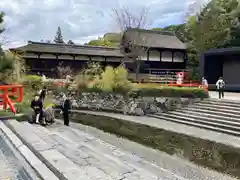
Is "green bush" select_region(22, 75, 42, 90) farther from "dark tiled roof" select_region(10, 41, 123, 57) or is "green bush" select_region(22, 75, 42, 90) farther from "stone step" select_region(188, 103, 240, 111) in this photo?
"stone step" select_region(188, 103, 240, 111)

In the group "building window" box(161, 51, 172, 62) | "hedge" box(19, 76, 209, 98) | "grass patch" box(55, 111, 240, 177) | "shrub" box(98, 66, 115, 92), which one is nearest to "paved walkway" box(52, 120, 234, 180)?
"grass patch" box(55, 111, 240, 177)

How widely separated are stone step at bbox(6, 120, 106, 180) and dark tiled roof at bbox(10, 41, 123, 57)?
2203 centimetres

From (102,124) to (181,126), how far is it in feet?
13.0

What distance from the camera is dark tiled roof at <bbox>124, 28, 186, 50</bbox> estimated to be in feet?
106

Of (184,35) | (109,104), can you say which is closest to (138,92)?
(109,104)

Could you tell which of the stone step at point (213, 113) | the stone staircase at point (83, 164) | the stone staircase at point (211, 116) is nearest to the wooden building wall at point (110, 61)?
the stone staircase at point (211, 116)

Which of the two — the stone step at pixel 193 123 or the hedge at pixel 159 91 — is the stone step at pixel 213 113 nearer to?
the stone step at pixel 193 123

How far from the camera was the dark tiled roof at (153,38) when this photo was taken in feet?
106

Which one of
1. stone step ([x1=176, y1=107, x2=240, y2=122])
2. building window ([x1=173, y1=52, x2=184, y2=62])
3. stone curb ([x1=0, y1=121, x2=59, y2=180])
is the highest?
building window ([x1=173, y1=52, x2=184, y2=62])

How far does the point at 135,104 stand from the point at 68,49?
15.4 m

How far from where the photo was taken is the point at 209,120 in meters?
14.2

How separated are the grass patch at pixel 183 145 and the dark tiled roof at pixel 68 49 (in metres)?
16.5

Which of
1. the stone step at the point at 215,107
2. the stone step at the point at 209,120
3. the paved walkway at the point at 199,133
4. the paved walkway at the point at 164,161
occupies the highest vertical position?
the stone step at the point at 215,107

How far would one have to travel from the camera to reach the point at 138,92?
1834 centimetres
